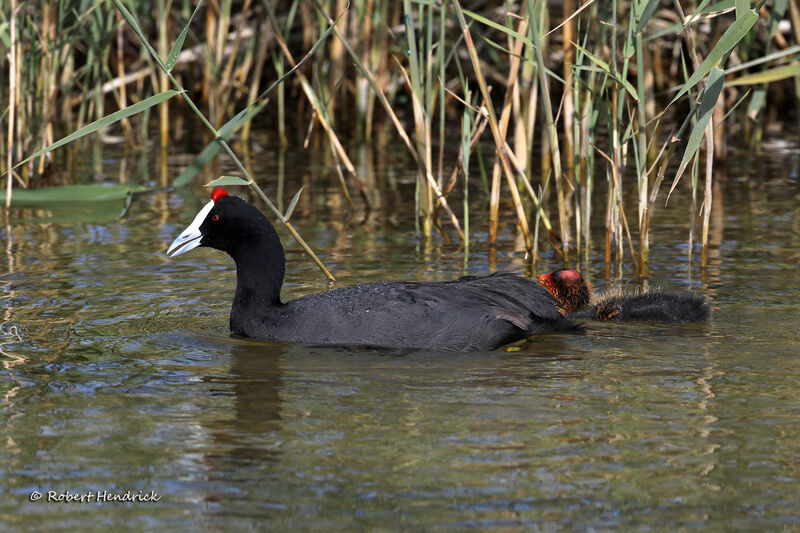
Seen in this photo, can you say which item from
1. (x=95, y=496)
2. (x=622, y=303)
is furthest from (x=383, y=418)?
(x=622, y=303)

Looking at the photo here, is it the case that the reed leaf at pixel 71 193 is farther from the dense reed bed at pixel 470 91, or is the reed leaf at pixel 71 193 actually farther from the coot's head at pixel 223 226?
the coot's head at pixel 223 226

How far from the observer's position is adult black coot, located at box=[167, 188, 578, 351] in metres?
4.55

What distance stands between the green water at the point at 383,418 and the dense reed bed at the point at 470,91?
65cm

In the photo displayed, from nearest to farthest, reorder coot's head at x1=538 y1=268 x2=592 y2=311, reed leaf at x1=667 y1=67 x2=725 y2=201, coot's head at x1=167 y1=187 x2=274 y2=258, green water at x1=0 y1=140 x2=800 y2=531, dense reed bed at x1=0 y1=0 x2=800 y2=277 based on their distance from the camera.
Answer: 1. green water at x1=0 y1=140 x2=800 y2=531
2. reed leaf at x1=667 y1=67 x2=725 y2=201
3. coot's head at x1=167 y1=187 x2=274 y2=258
4. dense reed bed at x1=0 y1=0 x2=800 y2=277
5. coot's head at x1=538 y1=268 x2=592 y2=311

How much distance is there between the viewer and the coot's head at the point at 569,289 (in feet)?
17.1

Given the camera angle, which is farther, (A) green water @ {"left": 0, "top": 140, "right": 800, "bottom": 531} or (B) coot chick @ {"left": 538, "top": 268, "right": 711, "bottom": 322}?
(B) coot chick @ {"left": 538, "top": 268, "right": 711, "bottom": 322}

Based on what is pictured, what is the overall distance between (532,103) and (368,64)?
3746 millimetres

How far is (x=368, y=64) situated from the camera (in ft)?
33.7

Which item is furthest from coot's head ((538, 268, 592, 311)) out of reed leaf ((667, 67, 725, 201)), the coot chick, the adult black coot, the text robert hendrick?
the text robert hendrick

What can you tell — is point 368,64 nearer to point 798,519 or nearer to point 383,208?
point 383,208

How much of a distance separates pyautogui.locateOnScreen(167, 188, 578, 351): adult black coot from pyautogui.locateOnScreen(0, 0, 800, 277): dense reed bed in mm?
220

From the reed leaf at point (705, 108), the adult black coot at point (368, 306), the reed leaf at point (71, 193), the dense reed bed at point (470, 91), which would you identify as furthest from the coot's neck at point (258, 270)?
the reed leaf at point (71, 193)

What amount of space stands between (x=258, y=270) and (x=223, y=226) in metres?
0.24

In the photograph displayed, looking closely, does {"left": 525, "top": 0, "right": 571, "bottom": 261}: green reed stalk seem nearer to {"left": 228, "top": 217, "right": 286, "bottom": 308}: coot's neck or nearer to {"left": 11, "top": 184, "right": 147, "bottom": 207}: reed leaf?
{"left": 228, "top": 217, "right": 286, "bottom": 308}: coot's neck
